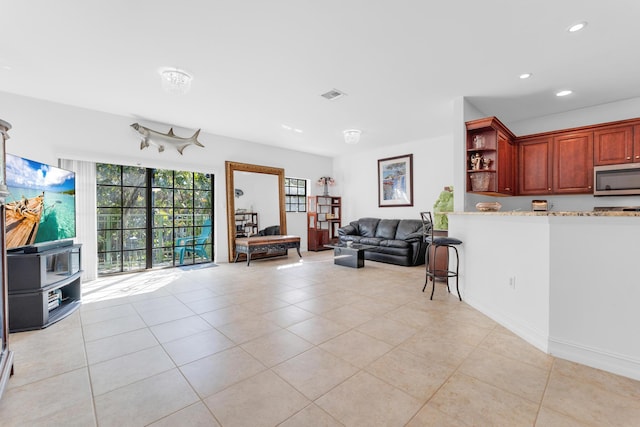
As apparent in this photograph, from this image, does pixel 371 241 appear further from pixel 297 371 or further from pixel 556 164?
pixel 297 371

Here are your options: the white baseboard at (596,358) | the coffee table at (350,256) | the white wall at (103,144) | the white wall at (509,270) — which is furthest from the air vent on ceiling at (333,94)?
the white baseboard at (596,358)

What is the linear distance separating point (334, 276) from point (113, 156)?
14.1 feet

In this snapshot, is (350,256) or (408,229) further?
(408,229)

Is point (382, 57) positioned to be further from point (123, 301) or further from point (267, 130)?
point (123, 301)

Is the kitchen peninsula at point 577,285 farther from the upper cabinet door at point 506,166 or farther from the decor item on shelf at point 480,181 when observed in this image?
the upper cabinet door at point 506,166

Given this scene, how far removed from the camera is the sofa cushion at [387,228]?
21.5 ft

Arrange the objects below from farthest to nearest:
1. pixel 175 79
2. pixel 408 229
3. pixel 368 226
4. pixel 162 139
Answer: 1. pixel 368 226
2. pixel 408 229
3. pixel 162 139
4. pixel 175 79

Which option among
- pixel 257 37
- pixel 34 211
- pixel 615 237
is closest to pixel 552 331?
pixel 615 237

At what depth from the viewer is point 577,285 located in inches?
81.9

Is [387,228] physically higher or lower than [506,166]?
lower

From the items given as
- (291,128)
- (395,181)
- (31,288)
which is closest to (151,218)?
(31,288)

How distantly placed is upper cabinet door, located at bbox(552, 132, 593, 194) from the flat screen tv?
670cm

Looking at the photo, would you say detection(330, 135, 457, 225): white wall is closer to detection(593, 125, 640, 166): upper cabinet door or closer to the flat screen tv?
detection(593, 125, 640, 166): upper cabinet door

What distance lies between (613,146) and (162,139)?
7.21m
